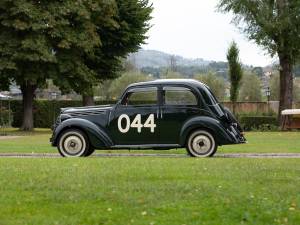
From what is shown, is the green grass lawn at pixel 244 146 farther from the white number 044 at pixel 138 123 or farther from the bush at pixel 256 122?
the bush at pixel 256 122

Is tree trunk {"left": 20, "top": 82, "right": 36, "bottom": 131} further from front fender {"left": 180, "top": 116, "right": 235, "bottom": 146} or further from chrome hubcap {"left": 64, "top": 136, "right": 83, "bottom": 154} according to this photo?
front fender {"left": 180, "top": 116, "right": 235, "bottom": 146}

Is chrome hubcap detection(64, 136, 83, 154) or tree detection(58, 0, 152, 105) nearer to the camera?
chrome hubcap detection(64, 136, 83, 154)

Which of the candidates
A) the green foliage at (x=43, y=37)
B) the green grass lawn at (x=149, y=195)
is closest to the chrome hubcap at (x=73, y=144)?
the green grass lawn at (x=149, y=195)

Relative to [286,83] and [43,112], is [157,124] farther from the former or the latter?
[43,112]

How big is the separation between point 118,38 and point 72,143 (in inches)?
1056

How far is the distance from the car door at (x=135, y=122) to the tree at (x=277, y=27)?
26.3 meters

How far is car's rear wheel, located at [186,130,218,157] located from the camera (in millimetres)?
16547

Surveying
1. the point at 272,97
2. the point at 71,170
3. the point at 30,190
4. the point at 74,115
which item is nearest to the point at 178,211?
the point at 30,190

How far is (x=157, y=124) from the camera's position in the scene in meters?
16.7

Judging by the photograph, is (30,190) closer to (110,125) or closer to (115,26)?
(110,125)

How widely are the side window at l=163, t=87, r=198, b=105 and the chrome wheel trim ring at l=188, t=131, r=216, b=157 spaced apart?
0.86m

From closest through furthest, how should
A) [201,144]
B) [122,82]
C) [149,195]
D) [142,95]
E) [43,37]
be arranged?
1. [149,195]
2. [201,144]
3. [142,95]
4. [43,37]
5. [122,82]

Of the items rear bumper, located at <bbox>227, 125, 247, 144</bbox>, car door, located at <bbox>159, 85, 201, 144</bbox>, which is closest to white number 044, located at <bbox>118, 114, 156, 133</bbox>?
car door, located at <bbox>159, 85, 201, 144</bbox>

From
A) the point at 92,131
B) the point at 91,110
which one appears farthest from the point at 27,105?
the point at 92,131
